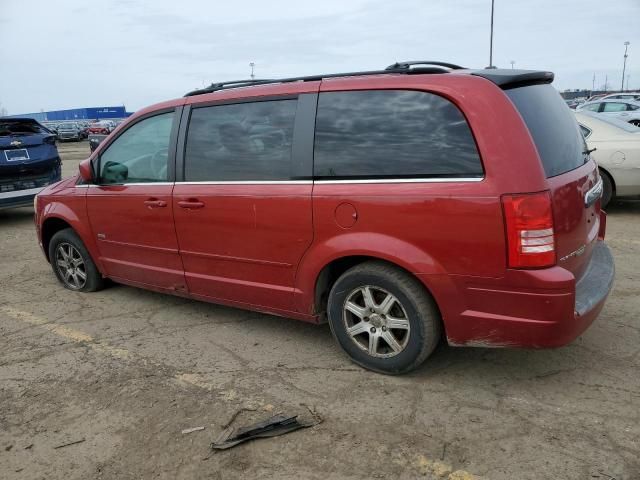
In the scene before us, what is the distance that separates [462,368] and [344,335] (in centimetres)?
76

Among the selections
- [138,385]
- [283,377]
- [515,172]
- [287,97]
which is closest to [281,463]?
[283,377]

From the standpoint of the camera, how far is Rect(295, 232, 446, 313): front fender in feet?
9.67

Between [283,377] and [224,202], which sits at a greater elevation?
[224,202]

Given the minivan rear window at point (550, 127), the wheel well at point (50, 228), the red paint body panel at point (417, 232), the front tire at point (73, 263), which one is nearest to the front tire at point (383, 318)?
the red paint body panel at point (417, 232)

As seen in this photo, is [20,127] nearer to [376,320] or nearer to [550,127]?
[376,320]

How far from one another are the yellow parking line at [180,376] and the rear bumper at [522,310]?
2.46 ft

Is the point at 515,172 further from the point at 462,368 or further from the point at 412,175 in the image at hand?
the point at 462,368

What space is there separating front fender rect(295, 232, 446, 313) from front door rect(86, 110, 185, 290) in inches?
45.3

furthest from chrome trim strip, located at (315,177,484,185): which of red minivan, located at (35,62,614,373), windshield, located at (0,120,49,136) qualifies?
windshield, located at (0,120,49,136)

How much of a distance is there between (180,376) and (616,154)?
6.38 meters

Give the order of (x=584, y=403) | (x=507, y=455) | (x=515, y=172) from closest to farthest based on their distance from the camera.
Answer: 1. (x=507, y=455)
2. (x=515, y=172)
3. (x=584, y=403)

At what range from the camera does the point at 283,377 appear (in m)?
3.36

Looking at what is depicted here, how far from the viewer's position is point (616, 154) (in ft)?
23.5

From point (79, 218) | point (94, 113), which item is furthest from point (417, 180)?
point (94, 113)
